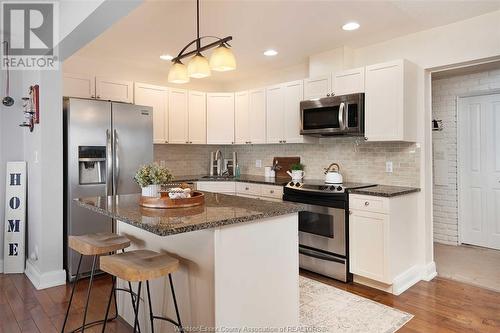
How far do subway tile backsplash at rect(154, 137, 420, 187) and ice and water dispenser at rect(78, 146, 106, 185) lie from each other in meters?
1.36

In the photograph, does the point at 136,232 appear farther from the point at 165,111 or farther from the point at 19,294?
the point at 165,111

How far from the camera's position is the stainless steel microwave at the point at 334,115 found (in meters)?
3.56

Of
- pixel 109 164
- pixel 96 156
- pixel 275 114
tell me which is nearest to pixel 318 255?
pixel 275 114

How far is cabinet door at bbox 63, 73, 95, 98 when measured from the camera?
12.7ft

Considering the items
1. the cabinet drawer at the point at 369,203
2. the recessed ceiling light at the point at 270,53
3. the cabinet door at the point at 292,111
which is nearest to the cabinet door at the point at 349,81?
the cabinet door at the point at 292,111

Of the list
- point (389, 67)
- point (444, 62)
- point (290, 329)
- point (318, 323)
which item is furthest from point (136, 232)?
point (444, 62)

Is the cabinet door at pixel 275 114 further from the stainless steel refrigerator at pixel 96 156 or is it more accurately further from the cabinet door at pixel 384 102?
the stainless steel refrigerator at pixel 96 156

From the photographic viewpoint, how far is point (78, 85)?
12.9ft

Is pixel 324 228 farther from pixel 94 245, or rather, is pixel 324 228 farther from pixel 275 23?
pixel 94 245

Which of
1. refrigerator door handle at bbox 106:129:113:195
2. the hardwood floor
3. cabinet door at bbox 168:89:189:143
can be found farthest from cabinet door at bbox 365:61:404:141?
refrigerator door handle at bbox 106:129:113:195

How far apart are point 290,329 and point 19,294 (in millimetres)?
2491

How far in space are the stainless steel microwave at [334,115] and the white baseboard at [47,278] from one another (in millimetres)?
2949

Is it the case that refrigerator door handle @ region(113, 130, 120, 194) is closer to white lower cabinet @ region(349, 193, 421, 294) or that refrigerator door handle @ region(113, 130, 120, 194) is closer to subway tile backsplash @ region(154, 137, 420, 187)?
subway tile backsplash @ region(154, 137, 420, 187)

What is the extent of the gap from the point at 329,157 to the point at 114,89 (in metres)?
2.78
